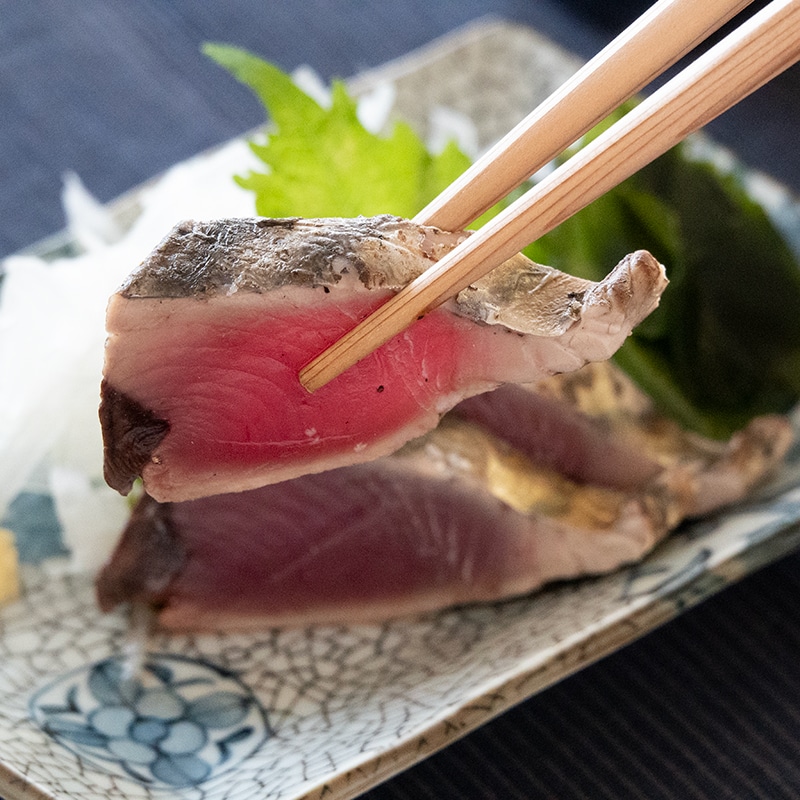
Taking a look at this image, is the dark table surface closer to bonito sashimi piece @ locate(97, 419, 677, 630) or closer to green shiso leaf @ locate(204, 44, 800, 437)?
bonito sashimi piece @ locate(97, 419, 677, 630)

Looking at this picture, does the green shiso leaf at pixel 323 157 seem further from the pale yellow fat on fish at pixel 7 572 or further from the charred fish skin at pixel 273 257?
the pale yellow fat on fish at pixel 7 572

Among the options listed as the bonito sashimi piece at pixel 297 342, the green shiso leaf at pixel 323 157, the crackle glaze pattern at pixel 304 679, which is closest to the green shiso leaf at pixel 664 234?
the green shiso leaf at pixel 323 157

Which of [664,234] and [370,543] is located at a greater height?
[664,234]

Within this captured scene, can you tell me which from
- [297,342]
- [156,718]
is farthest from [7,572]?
[297,342]

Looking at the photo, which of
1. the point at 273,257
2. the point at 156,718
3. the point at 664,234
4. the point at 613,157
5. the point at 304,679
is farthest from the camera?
the point at 664,234

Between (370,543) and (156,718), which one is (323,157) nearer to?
(370,543)

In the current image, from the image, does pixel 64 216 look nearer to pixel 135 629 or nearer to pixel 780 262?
pixel 135 629
